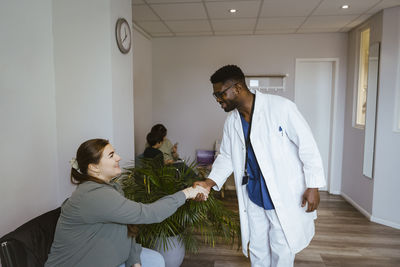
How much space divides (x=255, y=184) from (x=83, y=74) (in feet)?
5.26

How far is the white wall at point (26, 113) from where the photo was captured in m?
1.77

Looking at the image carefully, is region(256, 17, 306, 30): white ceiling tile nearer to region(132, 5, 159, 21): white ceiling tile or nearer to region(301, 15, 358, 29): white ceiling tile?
region(301, 15, 358, 29): white ceiling tile

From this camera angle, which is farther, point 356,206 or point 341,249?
point 356,206

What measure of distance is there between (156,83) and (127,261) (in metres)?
3.90

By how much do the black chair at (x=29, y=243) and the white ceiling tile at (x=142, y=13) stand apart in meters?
2.76

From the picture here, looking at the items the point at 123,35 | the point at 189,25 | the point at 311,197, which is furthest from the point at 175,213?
the point at 189,25

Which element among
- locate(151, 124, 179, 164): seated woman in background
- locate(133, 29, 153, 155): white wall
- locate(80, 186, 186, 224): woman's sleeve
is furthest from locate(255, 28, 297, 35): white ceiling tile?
locate(80, 186, 186, 224): woman's sleeve

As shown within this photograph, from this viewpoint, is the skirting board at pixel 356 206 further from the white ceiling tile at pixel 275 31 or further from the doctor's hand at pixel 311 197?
the white ceiling tile at pixel 275 31

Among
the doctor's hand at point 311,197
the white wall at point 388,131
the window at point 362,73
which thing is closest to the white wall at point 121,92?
the doctor's hand at point 311,197

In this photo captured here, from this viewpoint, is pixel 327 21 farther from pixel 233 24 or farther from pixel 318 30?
pixel 233 24

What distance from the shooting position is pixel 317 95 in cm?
488

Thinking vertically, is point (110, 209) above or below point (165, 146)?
above

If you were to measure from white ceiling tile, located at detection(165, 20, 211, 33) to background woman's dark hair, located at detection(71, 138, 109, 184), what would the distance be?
10.3ft

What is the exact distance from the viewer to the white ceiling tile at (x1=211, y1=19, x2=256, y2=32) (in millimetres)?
4027
